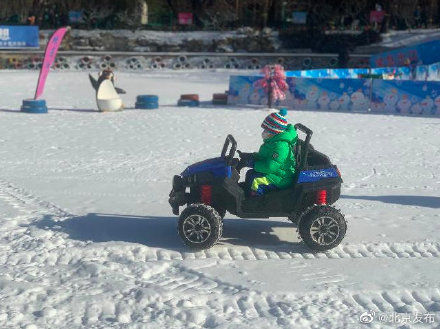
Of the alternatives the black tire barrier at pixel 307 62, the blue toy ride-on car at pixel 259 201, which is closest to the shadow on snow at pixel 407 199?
the blue toy ride-on car at pixel 259 201

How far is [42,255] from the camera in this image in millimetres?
5883

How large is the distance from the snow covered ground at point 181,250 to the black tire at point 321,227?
0.43 feet

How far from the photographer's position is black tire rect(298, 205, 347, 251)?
5.93 metres

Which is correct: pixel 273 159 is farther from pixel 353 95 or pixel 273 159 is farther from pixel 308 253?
pixel 353 95

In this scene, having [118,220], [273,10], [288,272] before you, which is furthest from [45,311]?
[273,10]

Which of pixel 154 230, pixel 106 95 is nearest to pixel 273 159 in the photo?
pixel 154 230

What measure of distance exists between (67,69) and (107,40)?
412cm

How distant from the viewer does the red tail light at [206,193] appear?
612 centimetres

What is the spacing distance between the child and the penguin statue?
10945mm

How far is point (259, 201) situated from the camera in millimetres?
6191

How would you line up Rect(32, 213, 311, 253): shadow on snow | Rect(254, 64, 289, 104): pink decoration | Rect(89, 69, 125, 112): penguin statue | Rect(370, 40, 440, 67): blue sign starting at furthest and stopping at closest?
Rect(370, 40, 440, 67): blue sign
Rect(254, 64, 289, 104): pink decoration
Rect(89, 69, 125, 112): penguin statue
Rect(32, 213, 311, 253): shadow on snow

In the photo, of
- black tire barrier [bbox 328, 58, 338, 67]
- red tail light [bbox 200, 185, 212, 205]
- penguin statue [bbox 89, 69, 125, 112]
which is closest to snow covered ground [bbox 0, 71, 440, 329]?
red tail light [bbox 200, 185, 212, 205]

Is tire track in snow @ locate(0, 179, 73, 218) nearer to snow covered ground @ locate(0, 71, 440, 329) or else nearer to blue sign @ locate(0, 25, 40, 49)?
snow covered ground @ locate(0, 71, 440, 329)

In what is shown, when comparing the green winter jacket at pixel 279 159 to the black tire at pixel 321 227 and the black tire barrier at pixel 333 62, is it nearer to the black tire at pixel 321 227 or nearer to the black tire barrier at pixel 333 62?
the black tire at pixel 321 227
